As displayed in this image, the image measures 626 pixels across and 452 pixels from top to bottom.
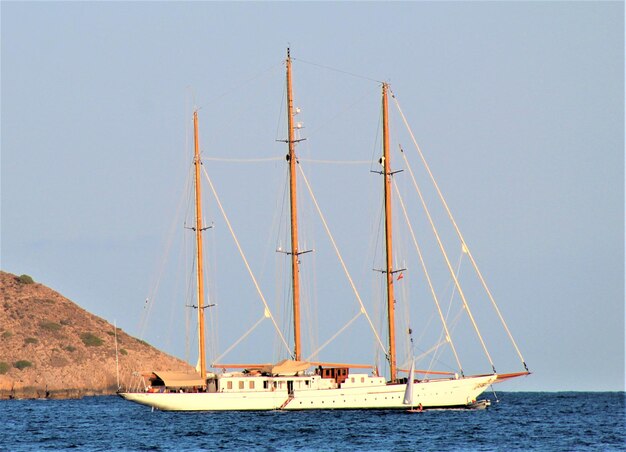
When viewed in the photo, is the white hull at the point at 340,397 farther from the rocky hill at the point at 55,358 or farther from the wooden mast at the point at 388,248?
the rocky hill at the point at 55,358

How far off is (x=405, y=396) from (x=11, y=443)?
26471 millimetres

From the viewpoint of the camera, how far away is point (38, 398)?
Result: 541 feet

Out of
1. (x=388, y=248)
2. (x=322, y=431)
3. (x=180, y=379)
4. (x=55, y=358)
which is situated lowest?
(x=322, y=431)

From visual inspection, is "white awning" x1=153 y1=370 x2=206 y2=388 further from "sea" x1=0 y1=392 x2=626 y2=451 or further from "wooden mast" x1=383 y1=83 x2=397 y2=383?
"wooden mast" x1=383 y1=83 x2=397 y2=383

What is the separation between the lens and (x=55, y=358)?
7180 inches

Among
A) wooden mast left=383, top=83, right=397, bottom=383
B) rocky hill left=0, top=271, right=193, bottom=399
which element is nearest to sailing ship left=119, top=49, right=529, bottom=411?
wooden mast left=383, top=83, right=397, bottom=383

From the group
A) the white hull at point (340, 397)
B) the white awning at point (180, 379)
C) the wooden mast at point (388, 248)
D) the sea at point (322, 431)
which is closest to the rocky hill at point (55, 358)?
the sea at point (322, 431)

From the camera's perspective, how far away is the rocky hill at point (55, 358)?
173 metres

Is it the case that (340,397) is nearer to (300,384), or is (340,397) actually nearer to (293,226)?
(300,384)

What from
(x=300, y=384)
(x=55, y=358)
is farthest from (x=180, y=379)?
(x=55, y=358)

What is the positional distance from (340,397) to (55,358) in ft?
346

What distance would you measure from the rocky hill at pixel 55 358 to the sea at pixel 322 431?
75.3 meters

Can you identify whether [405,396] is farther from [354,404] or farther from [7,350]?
[7,350]

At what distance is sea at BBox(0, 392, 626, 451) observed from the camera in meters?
67.4
